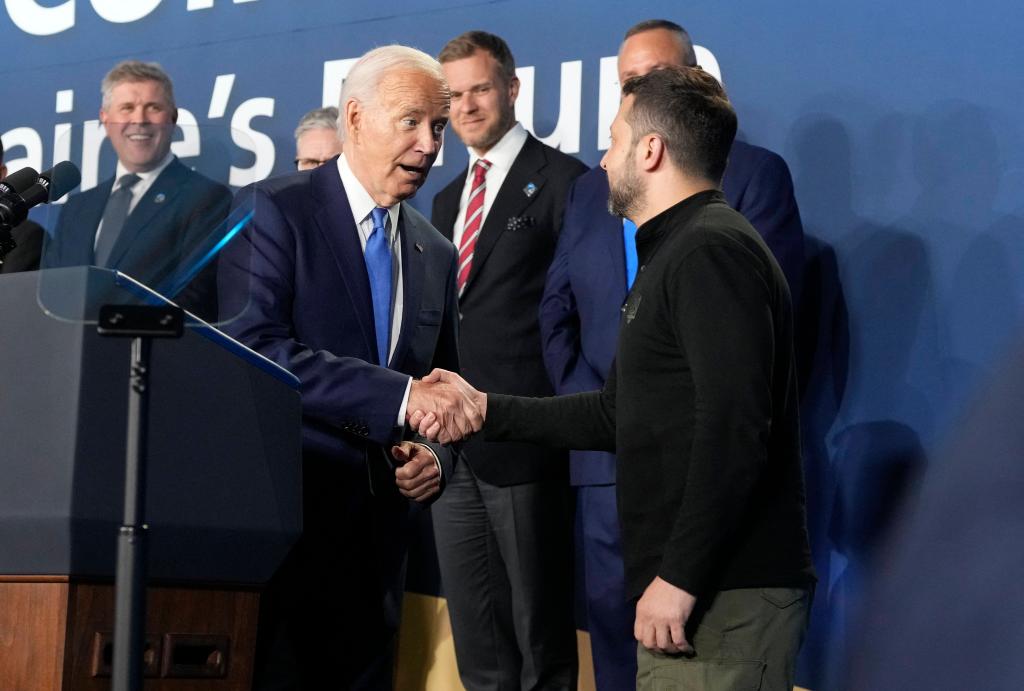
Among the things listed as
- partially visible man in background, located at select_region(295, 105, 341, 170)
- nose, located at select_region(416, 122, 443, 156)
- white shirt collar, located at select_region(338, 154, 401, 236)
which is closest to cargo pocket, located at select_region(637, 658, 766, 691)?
white shirt collar, located at select_region(338, 154, 401, 236)

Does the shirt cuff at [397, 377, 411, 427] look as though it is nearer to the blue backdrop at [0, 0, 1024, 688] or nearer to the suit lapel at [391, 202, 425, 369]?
the suit lapel at [391, 202, 425, 369]

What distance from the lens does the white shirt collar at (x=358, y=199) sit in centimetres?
291

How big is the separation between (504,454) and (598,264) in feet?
2.09

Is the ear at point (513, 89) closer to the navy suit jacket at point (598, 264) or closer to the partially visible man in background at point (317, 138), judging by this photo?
the navy suit jacket at point (598, 264)

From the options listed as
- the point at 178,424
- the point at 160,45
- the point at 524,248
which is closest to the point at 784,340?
the point at 178,424

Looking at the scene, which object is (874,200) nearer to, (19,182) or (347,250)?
(347,250)

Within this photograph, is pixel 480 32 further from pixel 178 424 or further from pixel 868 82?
pixel 178 424

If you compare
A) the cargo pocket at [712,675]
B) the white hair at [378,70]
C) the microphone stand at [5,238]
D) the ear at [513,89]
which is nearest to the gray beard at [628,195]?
the white hair at [378,70]

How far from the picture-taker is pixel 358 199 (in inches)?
115

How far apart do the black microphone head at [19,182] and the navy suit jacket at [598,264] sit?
71.4 inches

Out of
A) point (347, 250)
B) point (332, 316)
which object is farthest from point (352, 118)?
point (332, 316)

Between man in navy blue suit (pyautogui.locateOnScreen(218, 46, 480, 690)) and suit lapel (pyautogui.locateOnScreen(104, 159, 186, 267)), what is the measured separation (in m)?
0.75

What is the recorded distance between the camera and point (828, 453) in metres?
3.78

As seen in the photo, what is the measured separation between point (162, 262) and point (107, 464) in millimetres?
275
